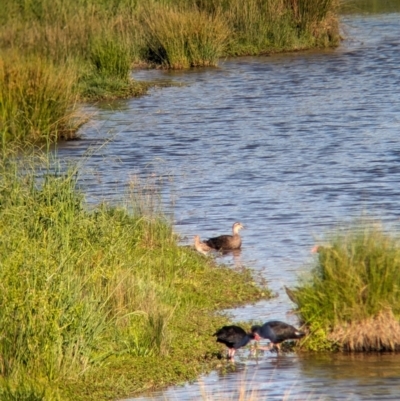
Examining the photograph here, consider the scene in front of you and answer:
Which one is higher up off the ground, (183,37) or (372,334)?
(372,334)

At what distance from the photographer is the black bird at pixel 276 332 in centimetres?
Result: 856

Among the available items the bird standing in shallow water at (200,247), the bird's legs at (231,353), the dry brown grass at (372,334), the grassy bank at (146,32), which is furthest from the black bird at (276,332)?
the grassy bank at (146,32)

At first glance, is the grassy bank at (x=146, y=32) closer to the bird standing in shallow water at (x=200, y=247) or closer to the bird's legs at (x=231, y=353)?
the bird standing in shallow water at (x=200, y=247)

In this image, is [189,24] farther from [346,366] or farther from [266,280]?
[346,366]

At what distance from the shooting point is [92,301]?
26.5 ft

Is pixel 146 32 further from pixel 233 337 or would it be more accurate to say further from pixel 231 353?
pixel 233 337

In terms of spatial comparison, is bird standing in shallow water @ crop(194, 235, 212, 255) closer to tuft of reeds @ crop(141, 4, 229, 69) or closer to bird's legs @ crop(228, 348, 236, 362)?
bird's legs @ crop(228, 348, 236, 362)

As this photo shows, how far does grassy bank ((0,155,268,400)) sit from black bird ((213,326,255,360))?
189 millimetres

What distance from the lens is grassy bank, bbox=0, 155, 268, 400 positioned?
7656mm

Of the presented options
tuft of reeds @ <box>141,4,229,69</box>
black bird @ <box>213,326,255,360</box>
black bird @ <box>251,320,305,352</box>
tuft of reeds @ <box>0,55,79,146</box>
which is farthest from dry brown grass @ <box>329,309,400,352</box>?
tuft of reeds @ <box>141,4,229,69</box>

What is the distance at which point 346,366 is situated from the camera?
8336mm

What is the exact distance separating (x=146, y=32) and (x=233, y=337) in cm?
2082

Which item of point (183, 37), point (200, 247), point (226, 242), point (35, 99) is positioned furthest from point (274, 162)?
point (183, 37)

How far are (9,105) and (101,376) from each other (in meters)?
10.7
